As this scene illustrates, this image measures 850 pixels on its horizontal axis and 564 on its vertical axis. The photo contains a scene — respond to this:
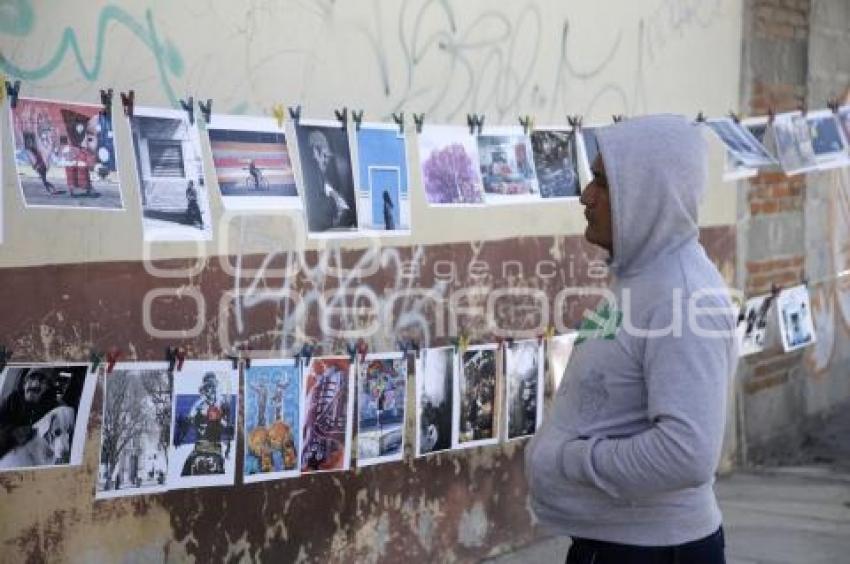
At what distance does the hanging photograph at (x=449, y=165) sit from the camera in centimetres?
451

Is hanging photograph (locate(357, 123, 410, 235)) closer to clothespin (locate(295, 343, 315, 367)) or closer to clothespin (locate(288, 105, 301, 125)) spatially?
clothespin (locate(288, 105, 301, 125))

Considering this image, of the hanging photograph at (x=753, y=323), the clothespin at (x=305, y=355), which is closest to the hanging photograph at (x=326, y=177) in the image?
the clothespin at (x=305, y=355)

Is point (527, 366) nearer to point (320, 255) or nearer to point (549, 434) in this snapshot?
point (320, 255)

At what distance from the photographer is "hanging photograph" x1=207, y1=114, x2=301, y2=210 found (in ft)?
12.3

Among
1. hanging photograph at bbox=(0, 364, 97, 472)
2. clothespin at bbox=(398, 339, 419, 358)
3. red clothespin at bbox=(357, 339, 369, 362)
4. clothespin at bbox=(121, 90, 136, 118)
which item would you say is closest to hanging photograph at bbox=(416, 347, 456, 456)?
clothespin at bbox=(398, 339, 419, 358)

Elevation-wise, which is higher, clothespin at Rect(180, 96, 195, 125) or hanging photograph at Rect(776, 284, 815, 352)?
clothespin at Rect(180, 96, 195, 125)

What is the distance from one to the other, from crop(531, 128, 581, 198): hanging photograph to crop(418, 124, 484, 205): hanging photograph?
39cm

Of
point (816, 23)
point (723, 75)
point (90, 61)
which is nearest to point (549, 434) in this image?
point (90, 61)

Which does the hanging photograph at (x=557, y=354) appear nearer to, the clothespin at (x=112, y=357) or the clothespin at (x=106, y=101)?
the clothespin at (x=112, y=357)

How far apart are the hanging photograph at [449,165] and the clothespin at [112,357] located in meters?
1.42

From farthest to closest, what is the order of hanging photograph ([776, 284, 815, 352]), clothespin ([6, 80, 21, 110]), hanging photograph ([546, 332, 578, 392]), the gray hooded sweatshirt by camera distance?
hanging photograph ([776, 284, 815, 352]), hanging photograph ([546, 332, 578, 392]), clothespin ([6, 80, 21, 110]), the gray hooded sweatshirt

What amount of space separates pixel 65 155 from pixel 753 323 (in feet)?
14.0

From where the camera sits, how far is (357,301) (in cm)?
439

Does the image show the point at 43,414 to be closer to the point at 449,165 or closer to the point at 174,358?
the point at 174,358
